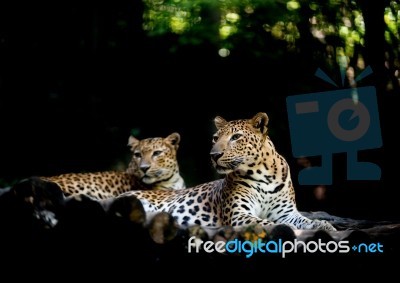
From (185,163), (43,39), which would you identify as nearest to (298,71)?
(185,163)

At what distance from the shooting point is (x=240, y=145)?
258 inches

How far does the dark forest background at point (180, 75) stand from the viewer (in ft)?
28.9

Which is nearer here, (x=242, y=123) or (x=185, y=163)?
(x=242, y=123)

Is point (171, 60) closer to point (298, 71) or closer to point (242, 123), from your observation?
point (298, 71)

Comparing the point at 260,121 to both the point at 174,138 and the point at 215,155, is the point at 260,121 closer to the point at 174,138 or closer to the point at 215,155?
the point at 215,155

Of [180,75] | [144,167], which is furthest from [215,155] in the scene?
[180,75]

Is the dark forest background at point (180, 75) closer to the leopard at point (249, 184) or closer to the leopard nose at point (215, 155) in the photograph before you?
the leopard at point (249, 184)

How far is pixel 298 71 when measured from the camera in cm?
928

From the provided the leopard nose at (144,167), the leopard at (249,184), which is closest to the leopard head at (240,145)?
the leopard at (249,184)

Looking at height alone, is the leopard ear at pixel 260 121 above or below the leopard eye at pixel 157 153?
above

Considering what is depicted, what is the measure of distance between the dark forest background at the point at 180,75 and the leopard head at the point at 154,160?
1.51 metres

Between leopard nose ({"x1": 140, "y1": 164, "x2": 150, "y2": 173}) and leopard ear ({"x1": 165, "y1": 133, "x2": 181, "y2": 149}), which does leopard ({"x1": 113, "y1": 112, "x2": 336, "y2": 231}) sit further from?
leopard ear ({"x1": 165, "y1": 133, "x2": 181, "y2": 149})

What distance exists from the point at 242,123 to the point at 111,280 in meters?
2.25

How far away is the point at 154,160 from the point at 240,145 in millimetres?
1797
